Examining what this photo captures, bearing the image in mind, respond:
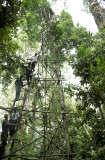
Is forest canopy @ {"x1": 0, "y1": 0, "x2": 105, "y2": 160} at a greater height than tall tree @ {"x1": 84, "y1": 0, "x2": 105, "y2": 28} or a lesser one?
lesser

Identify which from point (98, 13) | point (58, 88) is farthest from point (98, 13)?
point (58, 88)

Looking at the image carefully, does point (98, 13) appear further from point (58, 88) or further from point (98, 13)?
point (58, 88)

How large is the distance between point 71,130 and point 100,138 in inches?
170

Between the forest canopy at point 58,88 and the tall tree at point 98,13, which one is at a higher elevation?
the tall tree at point 98,13

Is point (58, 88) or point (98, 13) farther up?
point (98, 13)

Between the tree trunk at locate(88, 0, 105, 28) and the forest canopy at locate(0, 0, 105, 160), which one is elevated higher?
the tree trunk at locate(88, 0, 105, 28)

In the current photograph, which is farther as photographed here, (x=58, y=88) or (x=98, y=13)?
(x=98, y=13)

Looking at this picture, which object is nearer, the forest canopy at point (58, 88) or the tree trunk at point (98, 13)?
the forest canopy at point (58, 88)

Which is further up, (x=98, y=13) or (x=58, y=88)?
(x=98, y=13)

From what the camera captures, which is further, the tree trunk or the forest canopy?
the tree trunk

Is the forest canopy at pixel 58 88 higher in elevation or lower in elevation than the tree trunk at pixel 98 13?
lower

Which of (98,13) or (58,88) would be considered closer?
(58,88)

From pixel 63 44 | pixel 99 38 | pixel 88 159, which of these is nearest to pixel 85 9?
pixel 63 44

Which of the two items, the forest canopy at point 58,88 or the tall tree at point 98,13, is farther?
the tall tree at point 98,13
